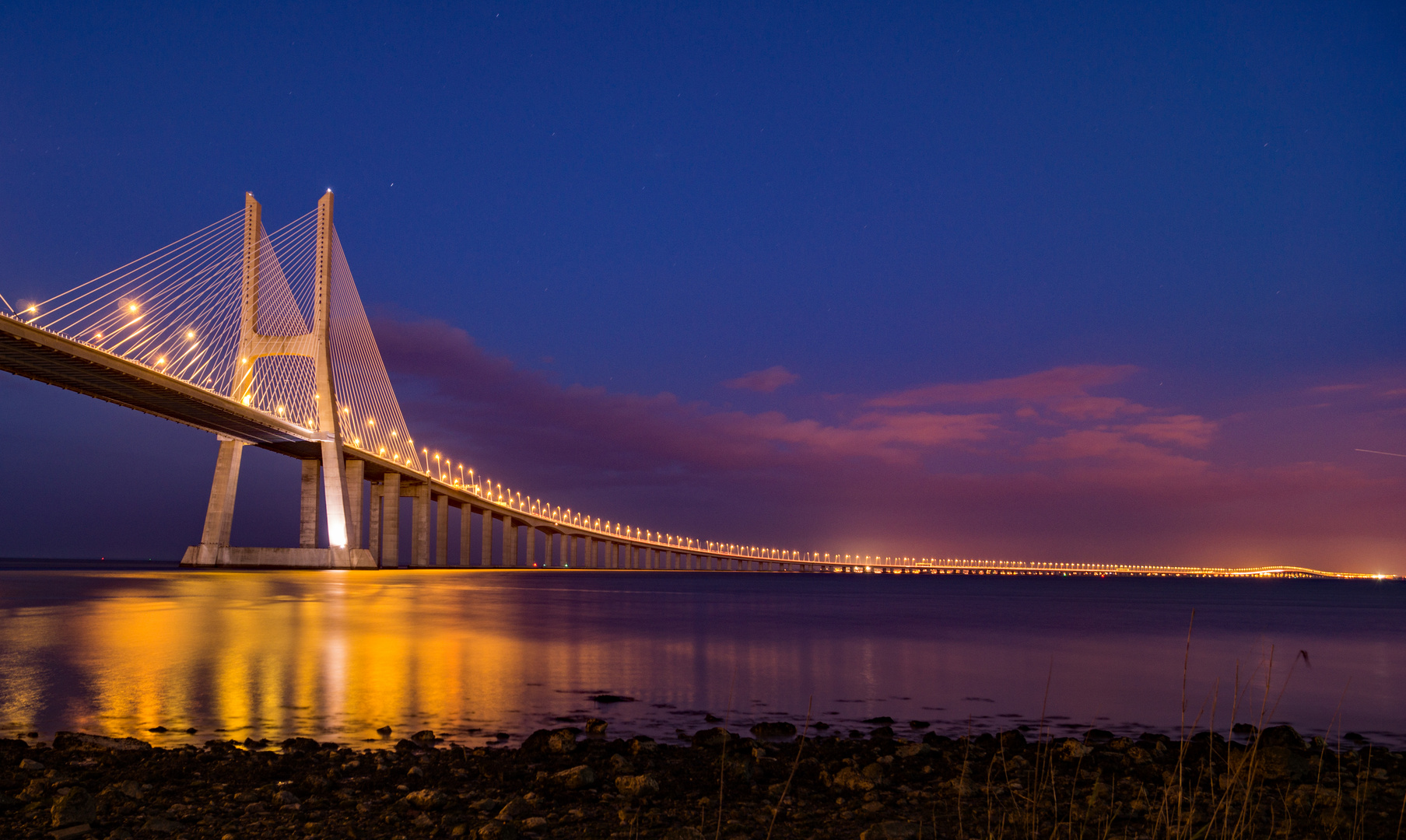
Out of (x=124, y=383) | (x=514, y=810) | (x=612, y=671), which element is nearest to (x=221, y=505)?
(x=124, y=383)

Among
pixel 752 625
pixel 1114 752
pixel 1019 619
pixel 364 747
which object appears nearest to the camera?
pixel 364 747

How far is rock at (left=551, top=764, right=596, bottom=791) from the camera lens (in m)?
7.89

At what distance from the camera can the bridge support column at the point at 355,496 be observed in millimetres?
73625

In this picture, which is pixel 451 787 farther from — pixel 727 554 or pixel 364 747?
pixel 727 554

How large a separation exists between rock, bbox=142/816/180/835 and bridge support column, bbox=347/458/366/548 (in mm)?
70705

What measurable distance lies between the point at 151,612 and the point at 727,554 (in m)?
156

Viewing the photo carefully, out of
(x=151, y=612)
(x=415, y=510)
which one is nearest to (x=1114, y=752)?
(x=151, y=612)

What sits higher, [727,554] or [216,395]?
[216,395]

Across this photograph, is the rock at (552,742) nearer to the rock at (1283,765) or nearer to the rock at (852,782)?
the rock at (852,782)

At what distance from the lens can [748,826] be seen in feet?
23.1

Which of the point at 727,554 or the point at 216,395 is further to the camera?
the point at 727,554

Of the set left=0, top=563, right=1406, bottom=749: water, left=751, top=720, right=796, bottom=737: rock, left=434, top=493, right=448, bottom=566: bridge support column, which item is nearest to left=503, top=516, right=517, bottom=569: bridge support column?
left=434, top=493, right=448, bottom=566: bridge support column

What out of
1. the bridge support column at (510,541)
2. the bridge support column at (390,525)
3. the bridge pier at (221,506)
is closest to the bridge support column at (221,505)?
the bridge pier at (221,506)

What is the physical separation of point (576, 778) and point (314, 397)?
2718 inches
